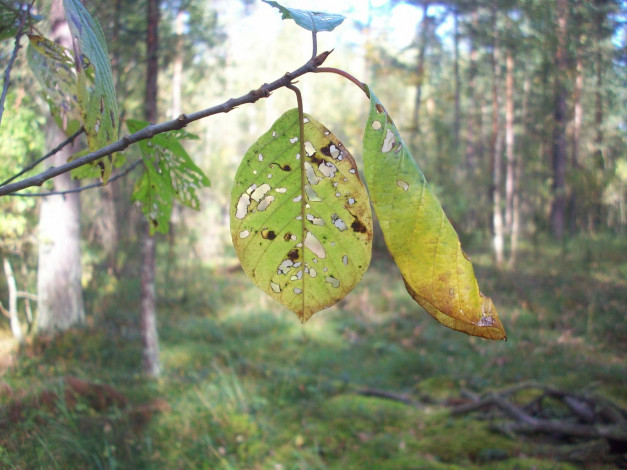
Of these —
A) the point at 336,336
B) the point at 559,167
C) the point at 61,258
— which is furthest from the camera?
the point at 559,167

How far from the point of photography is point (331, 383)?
4207 mm

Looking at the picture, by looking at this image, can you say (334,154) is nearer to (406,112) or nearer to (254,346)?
(254,346)

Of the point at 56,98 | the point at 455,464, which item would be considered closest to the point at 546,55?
the point at 455,464

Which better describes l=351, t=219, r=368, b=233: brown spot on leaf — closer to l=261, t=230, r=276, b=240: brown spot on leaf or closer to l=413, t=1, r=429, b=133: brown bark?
l=261, t=230, r=276, b=240: brown spot on leaf

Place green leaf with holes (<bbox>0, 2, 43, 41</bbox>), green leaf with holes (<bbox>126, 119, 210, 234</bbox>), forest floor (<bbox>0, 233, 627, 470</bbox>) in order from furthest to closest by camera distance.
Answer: forest floor (<bbox>0, 233, 627, 470</bbox>) < green leaf with holes (<bbox>0, 2, 43, 41</bbox>) < green leaf with holes (<bbox>126, 119, 210, 234</bbox>)

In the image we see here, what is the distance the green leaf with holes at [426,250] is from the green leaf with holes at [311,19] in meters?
0.14

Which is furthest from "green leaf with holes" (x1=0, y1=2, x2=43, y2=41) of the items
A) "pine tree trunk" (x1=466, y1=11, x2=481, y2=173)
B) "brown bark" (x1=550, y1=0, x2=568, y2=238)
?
"pine tree trunk" (x1=466, y1=11, x2=481, y2=173)

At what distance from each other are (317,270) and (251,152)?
13 centimetres

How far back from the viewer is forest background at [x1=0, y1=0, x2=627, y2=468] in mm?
2215

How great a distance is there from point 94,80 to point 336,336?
20.4 feet

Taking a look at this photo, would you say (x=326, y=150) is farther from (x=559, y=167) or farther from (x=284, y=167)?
(x=559, y=167)

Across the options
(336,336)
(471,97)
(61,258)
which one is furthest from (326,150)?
(471,97)

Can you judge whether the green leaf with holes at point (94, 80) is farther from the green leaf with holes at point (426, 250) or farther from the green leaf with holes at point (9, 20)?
the green leaf with holes at point (9, 20)

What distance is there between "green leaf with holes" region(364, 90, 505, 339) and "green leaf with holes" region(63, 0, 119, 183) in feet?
0.85
